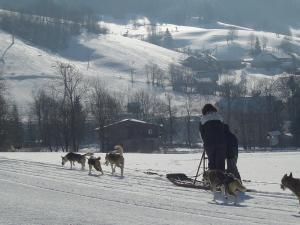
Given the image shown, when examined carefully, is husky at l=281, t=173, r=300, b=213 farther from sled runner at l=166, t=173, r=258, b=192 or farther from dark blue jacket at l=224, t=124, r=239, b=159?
dark blue jacket at l=224, t=124, r=239, b=159

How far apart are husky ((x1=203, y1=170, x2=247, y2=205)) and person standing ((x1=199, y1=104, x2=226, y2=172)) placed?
83 centimetres

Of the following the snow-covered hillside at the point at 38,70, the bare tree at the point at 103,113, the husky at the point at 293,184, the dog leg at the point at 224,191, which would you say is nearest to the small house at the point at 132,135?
the bare tree at the point at 103,113

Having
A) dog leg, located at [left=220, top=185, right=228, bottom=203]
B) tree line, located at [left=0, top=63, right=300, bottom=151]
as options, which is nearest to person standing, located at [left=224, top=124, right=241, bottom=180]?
dog leg, located at [left=220, top=185, right=228, bottom=203]

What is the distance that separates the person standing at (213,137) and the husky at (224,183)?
2.72 feet

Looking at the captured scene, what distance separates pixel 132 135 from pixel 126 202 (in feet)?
218

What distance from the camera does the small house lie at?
7838 cm

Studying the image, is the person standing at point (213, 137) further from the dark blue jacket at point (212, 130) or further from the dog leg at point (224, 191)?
the dog leg at point (224, 191)

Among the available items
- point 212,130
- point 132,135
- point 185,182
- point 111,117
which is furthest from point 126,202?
point 111,117

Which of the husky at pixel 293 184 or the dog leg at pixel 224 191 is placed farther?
the dog leg at pixel 224 191

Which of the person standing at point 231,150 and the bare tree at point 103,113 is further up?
the bare tree at point 103,113

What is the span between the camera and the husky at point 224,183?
45.2ft

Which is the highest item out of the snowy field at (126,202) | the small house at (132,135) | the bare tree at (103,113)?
the bare tree at (103,113)

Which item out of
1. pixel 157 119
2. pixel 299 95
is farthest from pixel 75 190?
pixel 157 119

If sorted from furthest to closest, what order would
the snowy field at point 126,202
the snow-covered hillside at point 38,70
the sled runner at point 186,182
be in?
the snow-covered hillside at point 38,70 < the sled runner at point 186,182 < the snowy field at point 126,202
